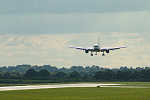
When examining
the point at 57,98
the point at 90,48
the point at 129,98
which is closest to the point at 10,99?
the point at 57,98

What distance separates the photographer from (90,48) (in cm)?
17638

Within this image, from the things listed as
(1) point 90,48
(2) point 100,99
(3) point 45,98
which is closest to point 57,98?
(3) point 45,98

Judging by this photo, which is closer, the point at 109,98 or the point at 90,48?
the point at 109,98

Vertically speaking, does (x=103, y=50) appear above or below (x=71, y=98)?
above

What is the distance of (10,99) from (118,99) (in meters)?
27.5

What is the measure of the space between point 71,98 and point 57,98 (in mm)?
3723

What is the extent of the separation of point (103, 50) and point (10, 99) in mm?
74434

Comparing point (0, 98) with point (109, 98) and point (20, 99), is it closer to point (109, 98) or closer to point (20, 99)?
point (20, 99)

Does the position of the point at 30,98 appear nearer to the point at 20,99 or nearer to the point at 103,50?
the point at 20,99

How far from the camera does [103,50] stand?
17925cm

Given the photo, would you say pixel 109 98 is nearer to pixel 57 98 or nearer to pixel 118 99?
pixel 118 99

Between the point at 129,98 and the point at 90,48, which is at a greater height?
the point at 90,48

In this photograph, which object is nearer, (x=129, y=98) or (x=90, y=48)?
(x=129, y=98)

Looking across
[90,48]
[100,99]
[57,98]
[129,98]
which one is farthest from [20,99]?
[90,48]
